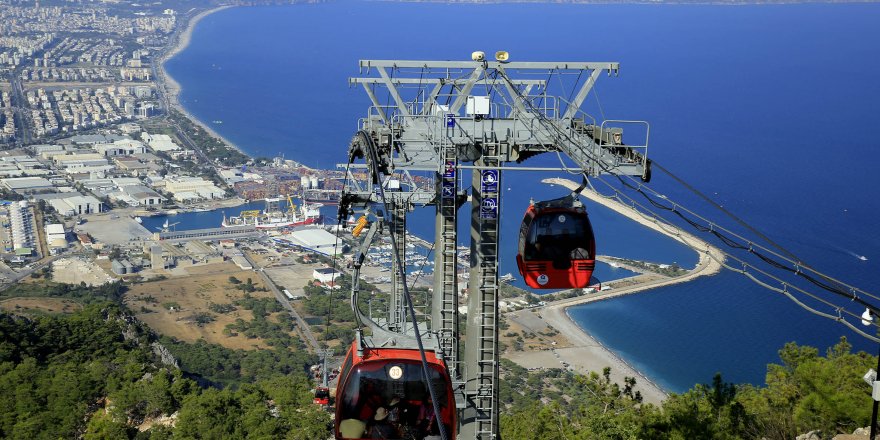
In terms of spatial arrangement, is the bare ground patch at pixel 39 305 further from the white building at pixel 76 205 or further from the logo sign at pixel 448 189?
the logo sign at pixel 448 189

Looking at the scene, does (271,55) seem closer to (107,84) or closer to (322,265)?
(107,84)

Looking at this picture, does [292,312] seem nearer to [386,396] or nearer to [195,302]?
[195,302]

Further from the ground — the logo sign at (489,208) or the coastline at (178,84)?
the logo sign at (489,208)

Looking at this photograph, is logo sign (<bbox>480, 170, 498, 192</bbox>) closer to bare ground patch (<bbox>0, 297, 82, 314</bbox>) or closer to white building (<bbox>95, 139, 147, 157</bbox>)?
bare ground patch (<bbox>0, 297, 82, 314</bbox>)

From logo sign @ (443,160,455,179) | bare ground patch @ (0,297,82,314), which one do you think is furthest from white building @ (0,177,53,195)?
logo sign @ (443,160,455,179)

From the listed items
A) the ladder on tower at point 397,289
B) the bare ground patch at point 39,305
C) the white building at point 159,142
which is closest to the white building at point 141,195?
the white building at point 159,142

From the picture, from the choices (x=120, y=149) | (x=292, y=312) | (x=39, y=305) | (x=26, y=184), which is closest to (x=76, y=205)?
(x=26, y=184)

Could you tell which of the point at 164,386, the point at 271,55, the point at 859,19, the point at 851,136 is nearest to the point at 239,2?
the point at 271,55

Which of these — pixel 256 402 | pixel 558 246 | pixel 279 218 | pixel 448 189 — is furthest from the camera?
pixel 279 218
